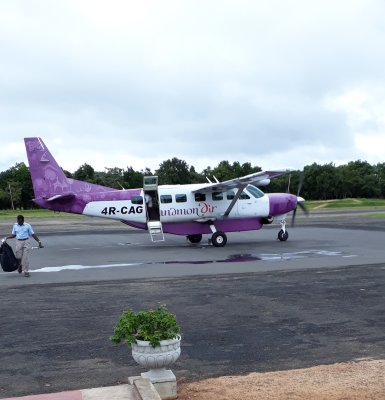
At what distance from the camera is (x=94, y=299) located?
1167 cm

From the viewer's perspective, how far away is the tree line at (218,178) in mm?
96688

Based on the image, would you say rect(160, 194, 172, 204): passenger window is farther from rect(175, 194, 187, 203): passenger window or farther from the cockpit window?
the cockpit window

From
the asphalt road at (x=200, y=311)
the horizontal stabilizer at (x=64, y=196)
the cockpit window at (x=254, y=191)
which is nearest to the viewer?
the asphalt road at (x=200, y=311)

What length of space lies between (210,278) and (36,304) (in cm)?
488

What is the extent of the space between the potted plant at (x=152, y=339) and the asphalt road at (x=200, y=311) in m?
0.82

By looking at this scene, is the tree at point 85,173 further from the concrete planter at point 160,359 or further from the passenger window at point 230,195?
the concrete planter at point 160,359

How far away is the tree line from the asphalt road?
75.5m

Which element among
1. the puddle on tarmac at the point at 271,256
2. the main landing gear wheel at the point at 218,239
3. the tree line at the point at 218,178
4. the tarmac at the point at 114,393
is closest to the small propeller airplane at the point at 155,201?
the main landing gear wheel at the point at 218,239

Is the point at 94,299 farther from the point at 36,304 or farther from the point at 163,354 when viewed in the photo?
the point at 163,354

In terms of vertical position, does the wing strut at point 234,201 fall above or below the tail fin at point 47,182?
below

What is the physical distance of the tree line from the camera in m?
96.7

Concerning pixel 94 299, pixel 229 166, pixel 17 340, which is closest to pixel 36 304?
pixel 94 299

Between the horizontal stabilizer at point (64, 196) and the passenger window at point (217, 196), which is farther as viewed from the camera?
the passenger window at point (217, 196)

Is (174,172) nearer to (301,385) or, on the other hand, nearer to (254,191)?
(254,191)
